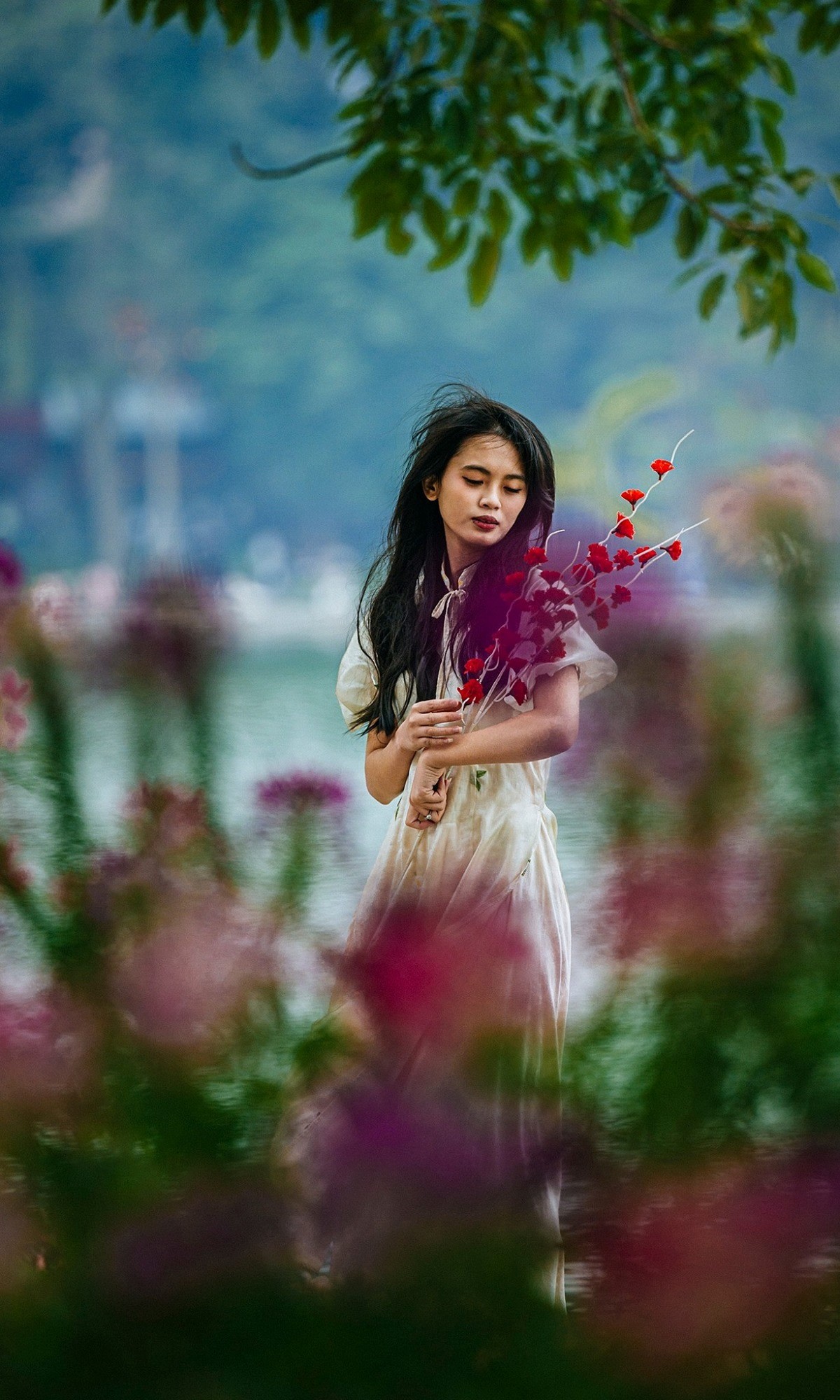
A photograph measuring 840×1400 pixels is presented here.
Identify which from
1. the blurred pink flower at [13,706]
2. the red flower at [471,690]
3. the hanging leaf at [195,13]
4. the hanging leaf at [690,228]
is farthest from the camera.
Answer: the hanging leaf at [690,228]

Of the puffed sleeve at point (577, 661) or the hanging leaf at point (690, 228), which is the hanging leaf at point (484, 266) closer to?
the hanging leaf at point (690, 228)

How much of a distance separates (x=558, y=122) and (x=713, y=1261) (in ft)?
4.79

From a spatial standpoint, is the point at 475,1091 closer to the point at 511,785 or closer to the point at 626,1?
the point at 511,785

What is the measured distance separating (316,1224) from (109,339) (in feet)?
8.09

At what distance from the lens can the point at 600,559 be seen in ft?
1.55

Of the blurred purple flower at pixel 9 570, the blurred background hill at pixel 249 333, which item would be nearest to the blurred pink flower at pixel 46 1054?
the blurred purple flower at pixel 9 570

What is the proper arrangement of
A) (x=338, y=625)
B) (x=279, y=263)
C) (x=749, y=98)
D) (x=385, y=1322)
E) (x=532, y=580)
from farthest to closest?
1. (x=279, y=263)
2. (x=338, y=625)
3. (x=749, y=98)
4. (x=532, y=580)
5. (x=385, y=1322)

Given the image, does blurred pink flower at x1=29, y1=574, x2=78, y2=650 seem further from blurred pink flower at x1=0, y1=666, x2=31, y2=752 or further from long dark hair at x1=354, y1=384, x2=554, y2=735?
long dark hair at x1=354, y1=384, x2=554, y2=735

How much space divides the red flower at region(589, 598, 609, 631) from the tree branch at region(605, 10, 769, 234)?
3.06 feet

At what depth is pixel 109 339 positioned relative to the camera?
2.47 meters

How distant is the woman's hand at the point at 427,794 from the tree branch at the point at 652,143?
0.87m

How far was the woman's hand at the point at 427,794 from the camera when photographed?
2.00ft

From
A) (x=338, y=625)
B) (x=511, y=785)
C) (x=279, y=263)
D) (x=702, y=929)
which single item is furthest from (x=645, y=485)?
(x=702, y=929)

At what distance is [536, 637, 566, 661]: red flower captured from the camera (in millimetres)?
529
